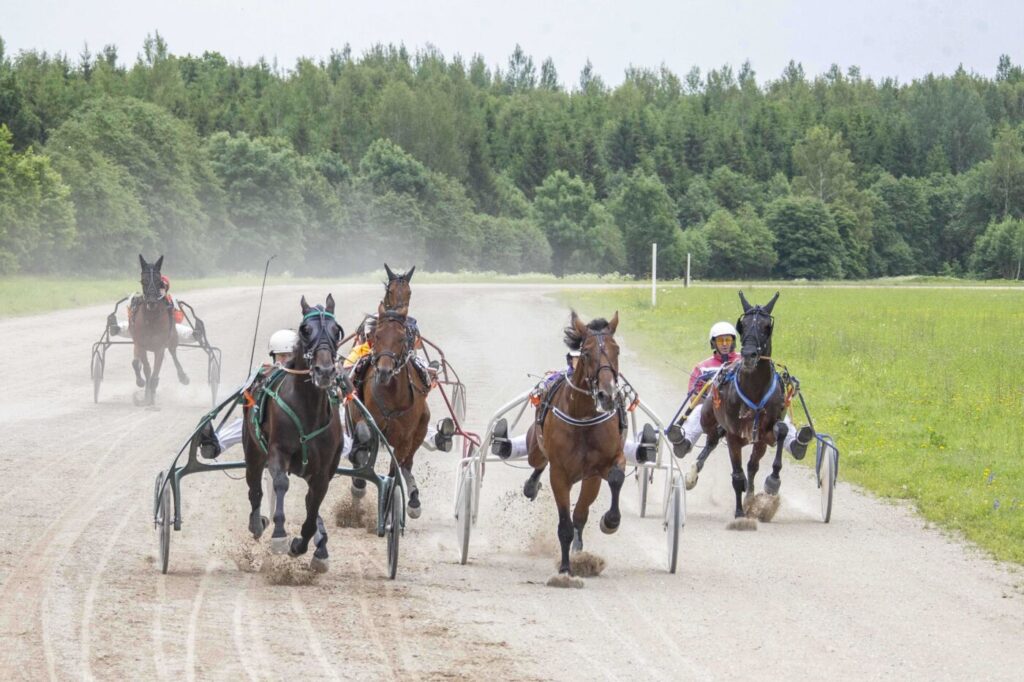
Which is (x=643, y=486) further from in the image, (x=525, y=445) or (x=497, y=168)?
(x=497, y=168)

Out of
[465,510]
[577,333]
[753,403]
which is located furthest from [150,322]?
[577,333]

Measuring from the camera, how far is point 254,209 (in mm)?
83125

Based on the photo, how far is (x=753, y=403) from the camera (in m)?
11.5

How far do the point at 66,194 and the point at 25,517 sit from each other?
174 feet

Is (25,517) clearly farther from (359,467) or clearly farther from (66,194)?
(66,194)

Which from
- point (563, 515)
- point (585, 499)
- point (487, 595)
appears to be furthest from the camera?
point (585, 499)

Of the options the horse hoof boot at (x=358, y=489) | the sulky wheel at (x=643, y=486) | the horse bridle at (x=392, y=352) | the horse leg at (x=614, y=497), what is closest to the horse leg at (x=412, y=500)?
the horse hoof boot at (x=358, y=489)

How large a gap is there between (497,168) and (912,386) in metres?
112

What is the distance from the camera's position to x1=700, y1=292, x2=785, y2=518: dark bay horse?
1134 cm

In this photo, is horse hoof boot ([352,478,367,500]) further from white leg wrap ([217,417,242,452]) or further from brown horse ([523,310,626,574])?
brown horse ([523,310,626,574])

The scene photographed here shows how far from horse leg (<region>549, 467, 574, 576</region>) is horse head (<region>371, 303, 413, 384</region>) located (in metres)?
1.52

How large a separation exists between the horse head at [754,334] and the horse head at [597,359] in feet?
8.11

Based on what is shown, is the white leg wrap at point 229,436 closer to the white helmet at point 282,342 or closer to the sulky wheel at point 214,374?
the white helmet at point 282,342

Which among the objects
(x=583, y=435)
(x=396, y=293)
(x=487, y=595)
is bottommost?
(x=487, y=595)
